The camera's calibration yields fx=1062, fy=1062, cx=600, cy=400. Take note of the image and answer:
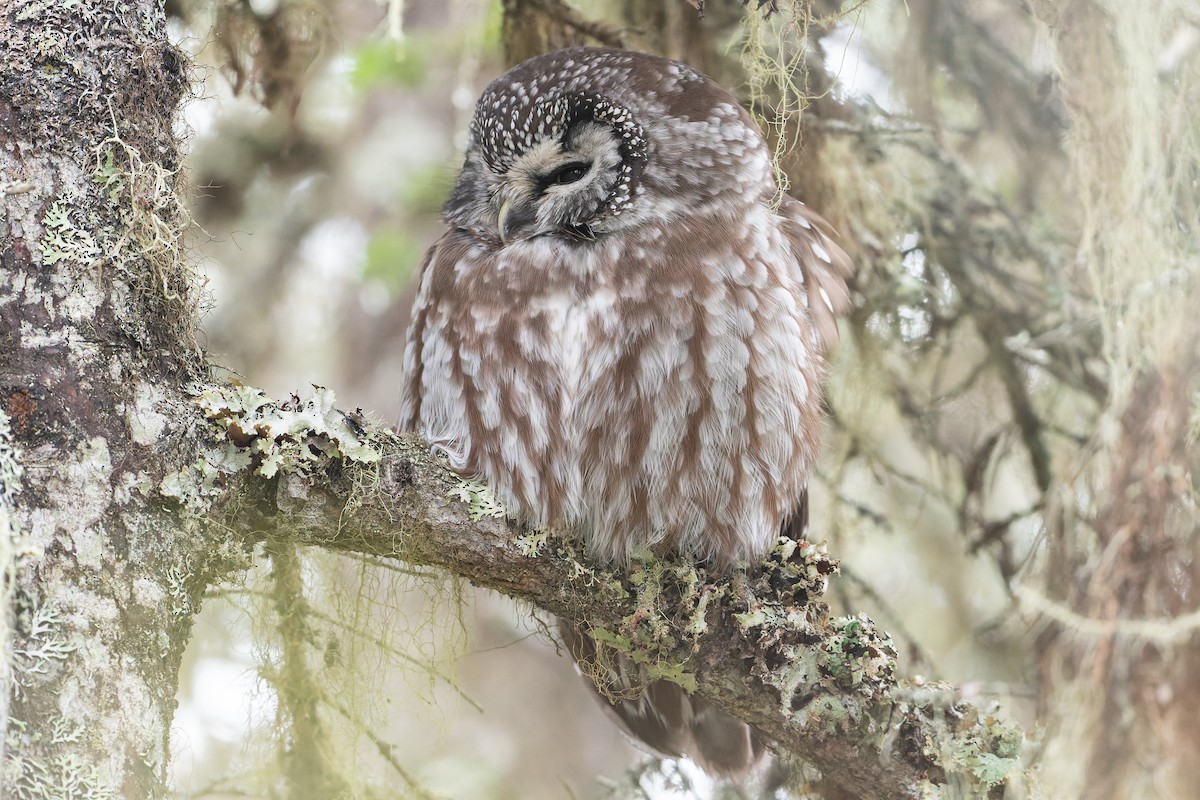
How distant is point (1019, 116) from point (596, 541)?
103 inches

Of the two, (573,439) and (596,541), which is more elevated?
(573,439)

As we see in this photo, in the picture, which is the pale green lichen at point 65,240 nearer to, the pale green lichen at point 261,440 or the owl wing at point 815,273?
the pale green lichen at point 261,440

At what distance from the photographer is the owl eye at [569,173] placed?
2.81 metres

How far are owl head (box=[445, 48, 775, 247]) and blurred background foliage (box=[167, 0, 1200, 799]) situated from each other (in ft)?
0.54

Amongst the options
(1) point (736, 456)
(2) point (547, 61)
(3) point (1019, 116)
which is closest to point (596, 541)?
(1) point (736, 456)

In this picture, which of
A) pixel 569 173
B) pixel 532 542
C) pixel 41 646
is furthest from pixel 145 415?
pixel 569 173

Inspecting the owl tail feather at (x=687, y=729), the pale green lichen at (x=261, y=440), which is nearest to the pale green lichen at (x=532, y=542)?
the pale green lichen at (x=261, y=440)

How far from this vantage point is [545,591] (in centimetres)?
252

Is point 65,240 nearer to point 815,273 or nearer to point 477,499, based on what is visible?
point 477,499

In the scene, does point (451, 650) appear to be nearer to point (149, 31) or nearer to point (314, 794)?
point (314, 794)

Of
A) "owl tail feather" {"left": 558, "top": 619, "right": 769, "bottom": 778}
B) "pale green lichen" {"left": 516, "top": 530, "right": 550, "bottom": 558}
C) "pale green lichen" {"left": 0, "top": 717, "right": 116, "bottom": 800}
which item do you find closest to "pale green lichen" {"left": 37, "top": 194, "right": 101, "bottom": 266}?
"pale green lichen" {"left": 0, "top": 717, "right": 116, "bottom": 800}

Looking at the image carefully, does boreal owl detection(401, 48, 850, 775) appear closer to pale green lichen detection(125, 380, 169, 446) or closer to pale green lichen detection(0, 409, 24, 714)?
pale green lichen detection(125, 380, 169, 446)

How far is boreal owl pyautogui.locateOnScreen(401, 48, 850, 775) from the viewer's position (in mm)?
2635

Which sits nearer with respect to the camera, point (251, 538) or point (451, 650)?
point (251, 538)
